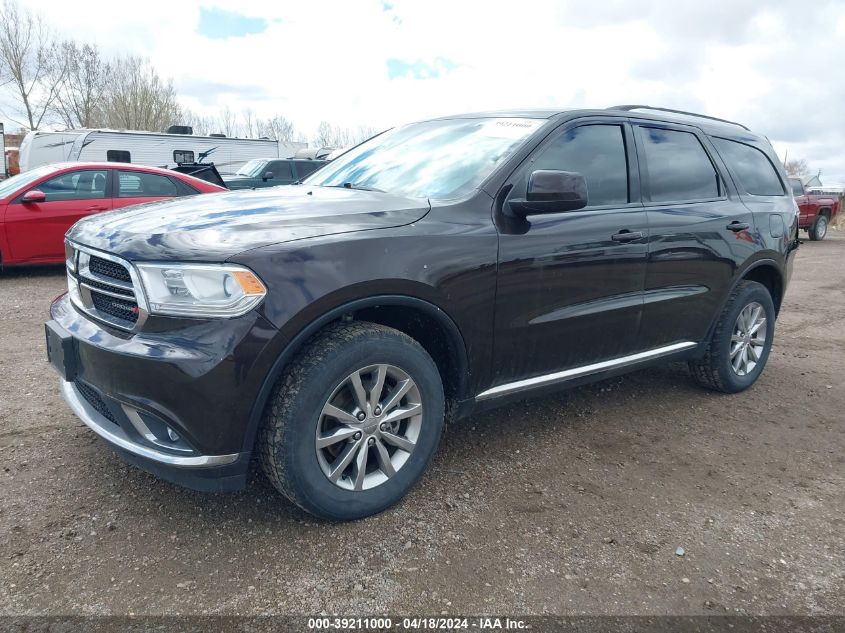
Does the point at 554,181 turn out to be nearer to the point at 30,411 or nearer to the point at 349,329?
the point at 349,329

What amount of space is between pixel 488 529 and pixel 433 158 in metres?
1.82

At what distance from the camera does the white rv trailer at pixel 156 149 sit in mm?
15859

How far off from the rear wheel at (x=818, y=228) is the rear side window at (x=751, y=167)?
1568 cm

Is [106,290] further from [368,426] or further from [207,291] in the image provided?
[368,426]

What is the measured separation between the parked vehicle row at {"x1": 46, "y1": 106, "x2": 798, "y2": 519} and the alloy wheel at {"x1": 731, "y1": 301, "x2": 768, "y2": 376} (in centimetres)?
52

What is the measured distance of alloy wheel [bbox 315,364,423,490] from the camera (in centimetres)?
254

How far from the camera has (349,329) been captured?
2549 mm

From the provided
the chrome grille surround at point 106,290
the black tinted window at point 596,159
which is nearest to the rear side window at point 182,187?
the chrome grille surround at point 106,290

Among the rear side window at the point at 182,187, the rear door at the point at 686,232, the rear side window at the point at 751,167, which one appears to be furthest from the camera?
the rear side window at the point at 182,187

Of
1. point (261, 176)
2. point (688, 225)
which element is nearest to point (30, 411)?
point (688, 225)

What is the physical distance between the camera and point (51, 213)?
25.0 feet

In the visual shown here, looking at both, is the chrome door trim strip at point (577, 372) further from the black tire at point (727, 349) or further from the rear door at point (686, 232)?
the black tire at point (727, 349)

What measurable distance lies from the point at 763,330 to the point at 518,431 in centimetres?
212

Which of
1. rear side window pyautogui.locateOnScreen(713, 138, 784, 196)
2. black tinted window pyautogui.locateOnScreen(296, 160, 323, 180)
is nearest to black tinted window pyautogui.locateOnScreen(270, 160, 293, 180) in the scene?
black tinted window pyautogui.locateOnScreen(296, 160, 323, 180)
